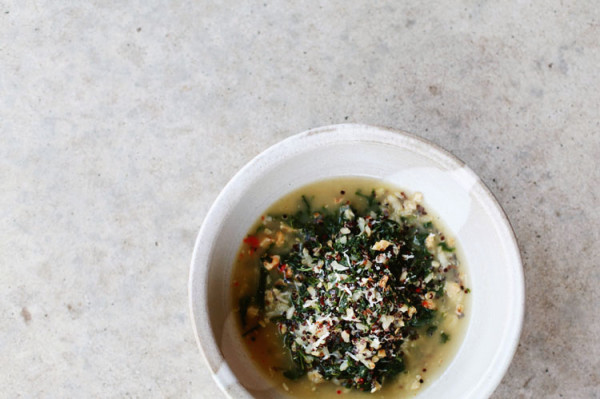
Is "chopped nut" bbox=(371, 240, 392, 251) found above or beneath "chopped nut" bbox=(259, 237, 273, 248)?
above

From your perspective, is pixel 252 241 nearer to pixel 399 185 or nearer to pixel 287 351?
pixel 287 351

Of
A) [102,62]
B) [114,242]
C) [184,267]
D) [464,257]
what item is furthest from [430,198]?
[102,62]

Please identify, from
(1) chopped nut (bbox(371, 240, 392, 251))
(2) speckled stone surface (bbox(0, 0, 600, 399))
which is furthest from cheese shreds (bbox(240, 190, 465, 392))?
(2) speckled stone surface (bbox(0, 0, 600, 399))

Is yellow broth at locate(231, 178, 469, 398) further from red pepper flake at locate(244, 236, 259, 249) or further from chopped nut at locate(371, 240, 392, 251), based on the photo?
chopped nut at locate(371, 240, 392, 251)

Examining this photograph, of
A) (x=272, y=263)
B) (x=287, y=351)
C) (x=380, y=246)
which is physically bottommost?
(x=287, y=351)

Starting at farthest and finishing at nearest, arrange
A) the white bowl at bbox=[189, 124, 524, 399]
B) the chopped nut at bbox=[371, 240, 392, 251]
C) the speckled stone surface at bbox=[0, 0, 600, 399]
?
the speckled stone surface at bbox=[0, 0, 600, 399] → the chopped nut at bbox=[371, 240, 392, 251] → the white bowl at bbox=[189, 124, 524, 399]

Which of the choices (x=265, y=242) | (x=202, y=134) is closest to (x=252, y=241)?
(x=265, y=242)
